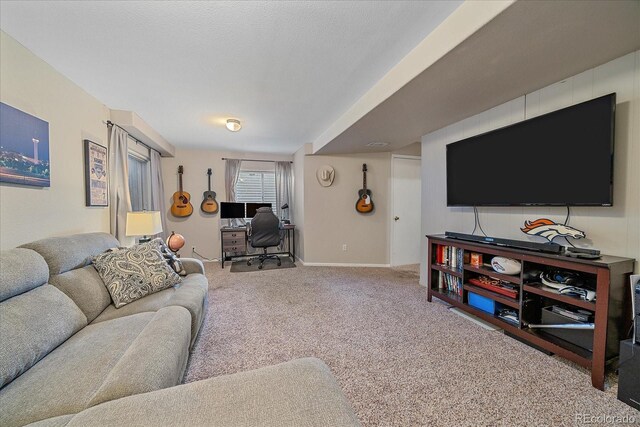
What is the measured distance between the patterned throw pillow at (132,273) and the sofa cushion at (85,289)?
0.05 meters

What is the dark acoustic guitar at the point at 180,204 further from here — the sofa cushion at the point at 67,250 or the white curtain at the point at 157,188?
the sofa cushion at the point at 67,250

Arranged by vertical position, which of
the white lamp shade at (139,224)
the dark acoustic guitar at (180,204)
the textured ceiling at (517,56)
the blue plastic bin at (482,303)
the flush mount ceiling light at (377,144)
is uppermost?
the flush mount ceiling light at (377,144)

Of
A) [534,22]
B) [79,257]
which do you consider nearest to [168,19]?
[79,257]

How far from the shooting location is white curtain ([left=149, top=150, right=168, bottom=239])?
4094 mm

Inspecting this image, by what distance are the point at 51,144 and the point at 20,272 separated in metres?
1.26

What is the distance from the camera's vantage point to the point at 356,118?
2.78m

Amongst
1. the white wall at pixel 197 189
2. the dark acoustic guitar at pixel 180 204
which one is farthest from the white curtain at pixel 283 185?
the dark acoustic guitar at pixel 180 204

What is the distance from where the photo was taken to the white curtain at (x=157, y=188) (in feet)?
13.4

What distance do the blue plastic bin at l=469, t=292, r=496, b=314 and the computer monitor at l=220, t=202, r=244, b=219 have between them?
4032 millimetres

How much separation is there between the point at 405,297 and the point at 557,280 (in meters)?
1.46

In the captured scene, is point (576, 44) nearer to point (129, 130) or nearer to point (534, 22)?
point (534, 22)

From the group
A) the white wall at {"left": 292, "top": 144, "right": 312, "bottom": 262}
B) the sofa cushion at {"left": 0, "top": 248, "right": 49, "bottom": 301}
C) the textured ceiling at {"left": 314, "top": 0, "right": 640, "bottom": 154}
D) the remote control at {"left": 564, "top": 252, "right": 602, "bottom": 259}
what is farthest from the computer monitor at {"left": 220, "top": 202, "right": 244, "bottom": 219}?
the remote control at {"left": 564, "top": 252, "right": 602, "bottom": 259}

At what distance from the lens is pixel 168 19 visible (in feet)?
4.87

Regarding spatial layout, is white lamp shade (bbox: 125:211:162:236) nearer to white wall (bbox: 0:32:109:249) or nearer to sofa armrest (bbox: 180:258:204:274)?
white wall (bbox: 0:32:109:249)
